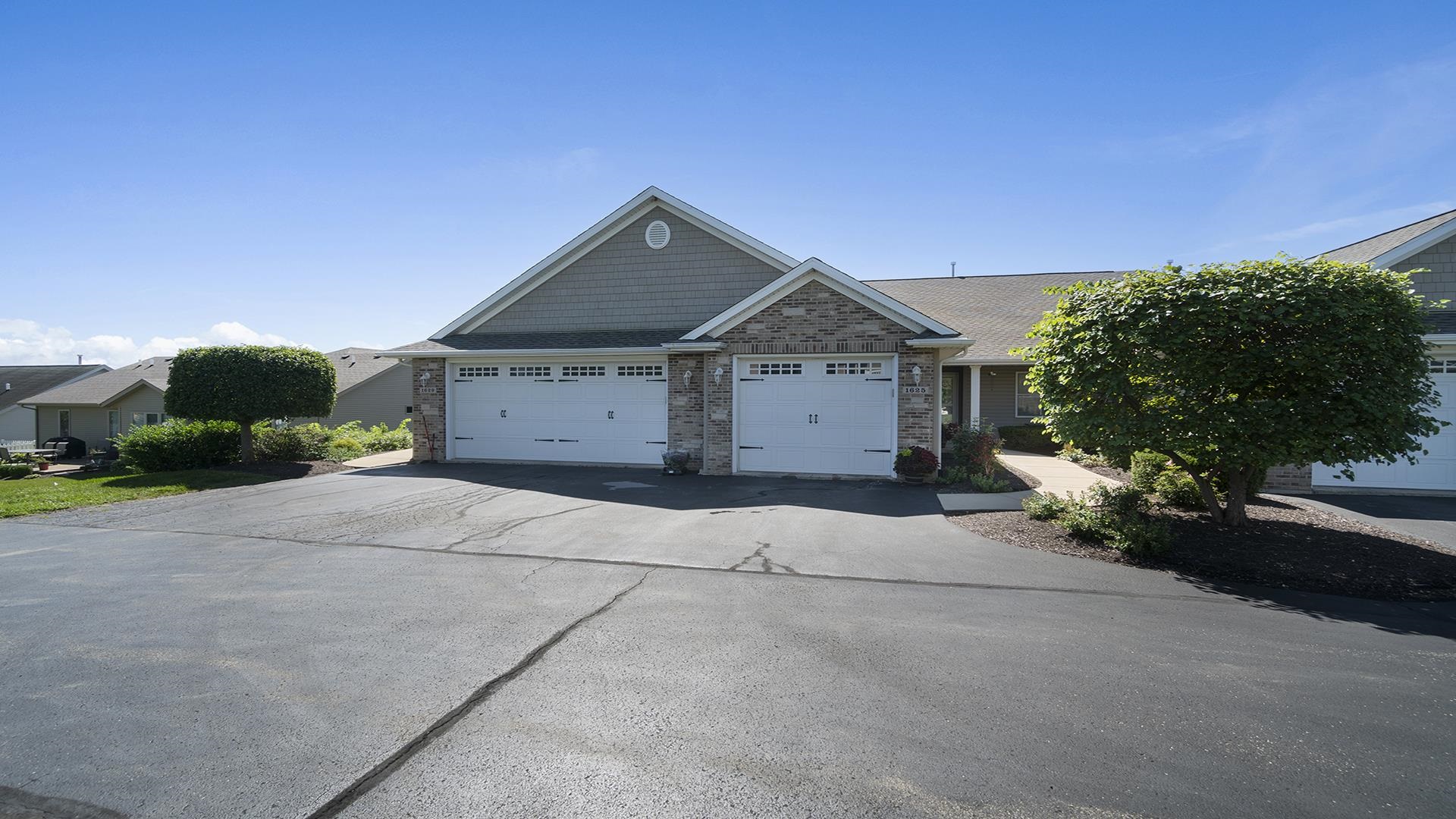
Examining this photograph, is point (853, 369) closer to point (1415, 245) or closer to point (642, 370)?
point (642, 370)

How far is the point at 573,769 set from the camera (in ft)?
10.8

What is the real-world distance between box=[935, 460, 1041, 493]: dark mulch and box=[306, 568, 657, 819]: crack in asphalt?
8.49 m

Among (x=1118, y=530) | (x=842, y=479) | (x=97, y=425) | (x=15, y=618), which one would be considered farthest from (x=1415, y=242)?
(x=97, y=425)

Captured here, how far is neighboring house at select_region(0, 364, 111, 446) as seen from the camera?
35.2 m

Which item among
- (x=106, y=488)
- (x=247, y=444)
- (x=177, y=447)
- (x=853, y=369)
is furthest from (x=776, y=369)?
(x=177, y=447)

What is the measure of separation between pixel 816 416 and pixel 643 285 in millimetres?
5606

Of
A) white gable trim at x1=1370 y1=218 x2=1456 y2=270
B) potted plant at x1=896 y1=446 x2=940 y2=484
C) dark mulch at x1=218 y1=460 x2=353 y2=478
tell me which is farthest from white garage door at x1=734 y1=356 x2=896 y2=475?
dark mulch at x1=218 y1=460 x2=353 y2=478

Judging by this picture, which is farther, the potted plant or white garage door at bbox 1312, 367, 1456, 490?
the potted plant

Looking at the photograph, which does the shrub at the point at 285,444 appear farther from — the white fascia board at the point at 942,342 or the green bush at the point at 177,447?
the white fascia board at the point at 942,342

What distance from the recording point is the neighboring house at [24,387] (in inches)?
1388

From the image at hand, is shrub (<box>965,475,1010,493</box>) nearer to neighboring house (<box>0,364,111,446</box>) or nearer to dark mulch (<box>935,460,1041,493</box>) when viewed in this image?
dark mulch (<box>935,460,1041,493</box>)

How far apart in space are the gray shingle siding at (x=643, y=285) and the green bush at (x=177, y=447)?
7.56m

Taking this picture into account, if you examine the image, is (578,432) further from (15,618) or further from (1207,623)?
(1207,623)

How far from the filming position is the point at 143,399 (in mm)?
31406
